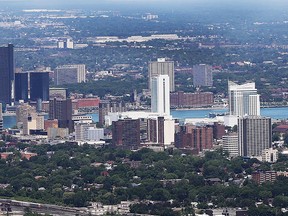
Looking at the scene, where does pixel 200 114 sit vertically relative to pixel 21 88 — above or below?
below

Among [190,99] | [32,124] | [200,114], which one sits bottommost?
[32,124]

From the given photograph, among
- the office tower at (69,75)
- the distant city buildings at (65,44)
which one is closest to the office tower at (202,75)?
the office tower at (69,75)

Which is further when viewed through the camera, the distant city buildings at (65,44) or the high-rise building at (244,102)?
the distant city buildings at (65,44)

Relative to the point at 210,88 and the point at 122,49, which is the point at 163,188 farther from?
the point at 122,49

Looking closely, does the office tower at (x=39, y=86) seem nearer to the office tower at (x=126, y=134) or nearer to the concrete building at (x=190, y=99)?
the concrete building at (x=190, y=99)

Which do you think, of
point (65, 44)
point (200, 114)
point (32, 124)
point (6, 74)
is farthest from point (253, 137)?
point (65, 44)

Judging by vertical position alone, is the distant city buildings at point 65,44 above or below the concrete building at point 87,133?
above

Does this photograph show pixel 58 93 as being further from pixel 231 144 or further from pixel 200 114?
pixel 231 144
